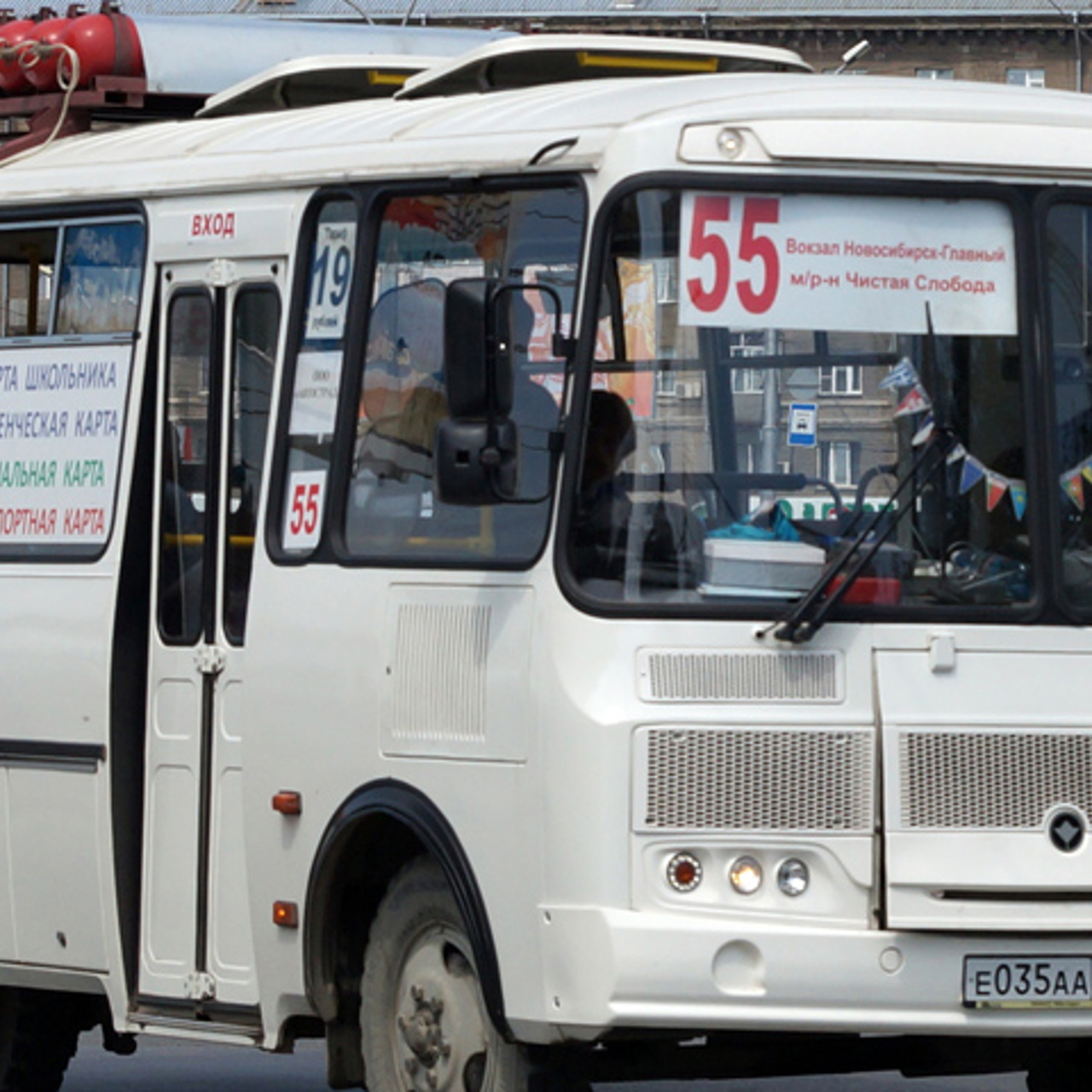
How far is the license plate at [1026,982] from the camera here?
7676 millimetres

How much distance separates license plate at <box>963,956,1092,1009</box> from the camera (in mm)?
7676

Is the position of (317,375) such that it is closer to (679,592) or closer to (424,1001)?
(679,592)

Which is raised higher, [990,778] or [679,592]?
[679,592]

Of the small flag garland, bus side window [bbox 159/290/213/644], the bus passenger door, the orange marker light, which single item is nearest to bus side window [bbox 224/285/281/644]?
the bus passenger door

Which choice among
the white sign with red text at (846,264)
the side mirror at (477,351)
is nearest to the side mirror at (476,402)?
the side mirror at (477,351)

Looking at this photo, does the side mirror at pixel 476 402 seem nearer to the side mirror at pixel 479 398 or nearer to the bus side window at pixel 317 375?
the side mirror at pixel 479 398

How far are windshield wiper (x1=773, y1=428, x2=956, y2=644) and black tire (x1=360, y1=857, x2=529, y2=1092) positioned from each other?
118 cm

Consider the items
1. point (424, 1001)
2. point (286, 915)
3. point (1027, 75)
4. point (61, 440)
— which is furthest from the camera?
point (1027, 75)

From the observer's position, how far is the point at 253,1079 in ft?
41.3

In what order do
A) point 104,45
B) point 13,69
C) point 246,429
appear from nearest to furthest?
1. point 246,429
2. point 104,45
3. point 13,69

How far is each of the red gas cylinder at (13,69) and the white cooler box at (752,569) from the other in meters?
4.63

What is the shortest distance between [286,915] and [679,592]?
175 cm

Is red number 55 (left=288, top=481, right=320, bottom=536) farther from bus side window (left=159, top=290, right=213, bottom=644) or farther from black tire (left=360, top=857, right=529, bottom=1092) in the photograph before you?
black tire (left=360, top=857, right=529, bottom=1092)

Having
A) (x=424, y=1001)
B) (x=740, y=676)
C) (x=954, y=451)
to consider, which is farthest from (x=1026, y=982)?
(x=424, y=1001)
